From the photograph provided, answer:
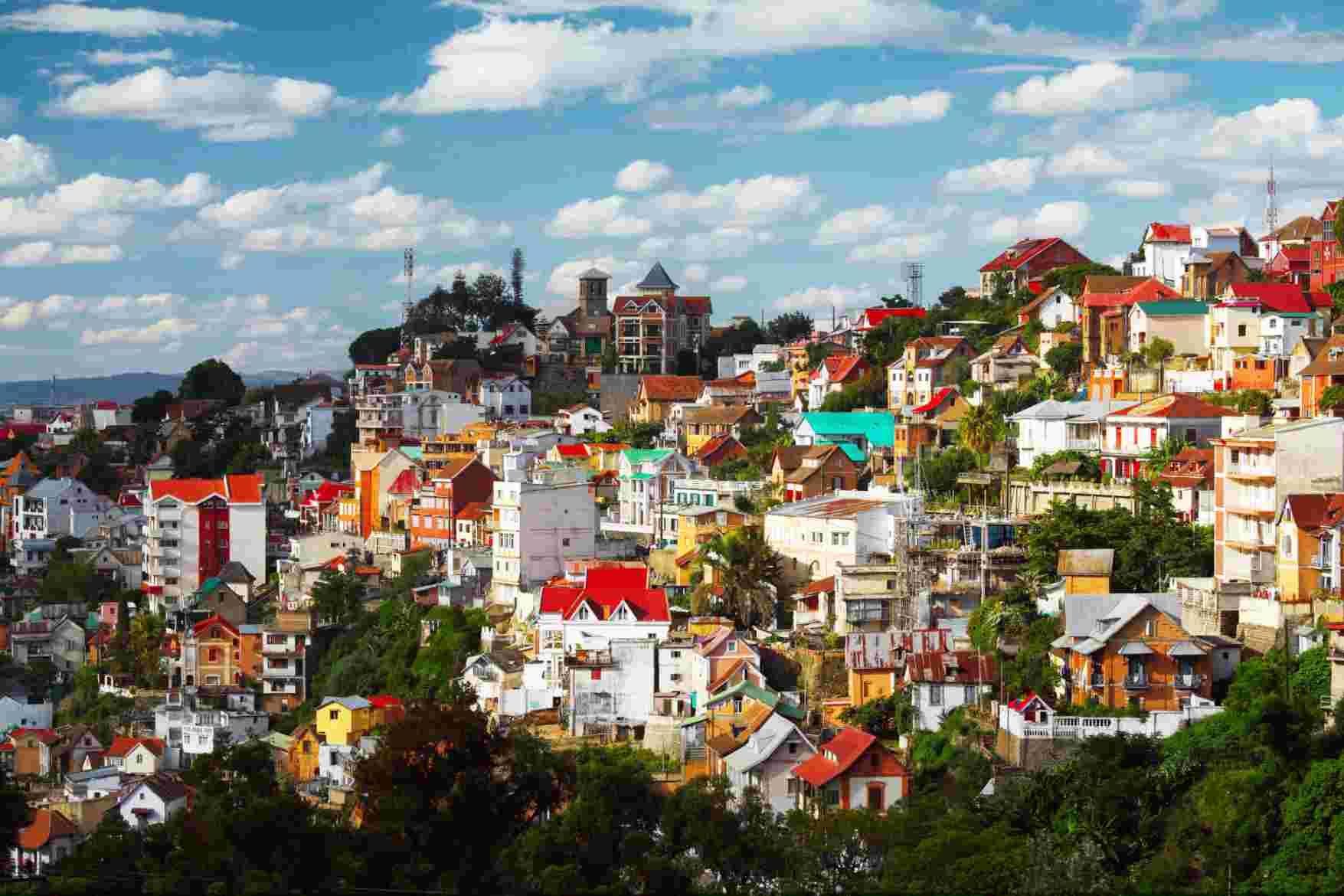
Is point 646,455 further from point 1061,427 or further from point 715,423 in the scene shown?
point 1061,427

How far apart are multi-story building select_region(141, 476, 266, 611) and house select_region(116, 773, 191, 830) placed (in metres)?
22.2

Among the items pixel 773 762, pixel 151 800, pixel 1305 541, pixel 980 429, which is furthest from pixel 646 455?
pixel 1305 541

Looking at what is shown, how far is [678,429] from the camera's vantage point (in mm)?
58406

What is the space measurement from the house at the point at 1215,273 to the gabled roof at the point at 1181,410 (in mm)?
10099

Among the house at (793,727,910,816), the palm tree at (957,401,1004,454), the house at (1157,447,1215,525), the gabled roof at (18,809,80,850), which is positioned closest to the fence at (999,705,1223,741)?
the house at (793,727,910,816)

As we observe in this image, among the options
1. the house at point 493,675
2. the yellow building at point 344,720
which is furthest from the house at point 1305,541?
the yellow building at point 344,720

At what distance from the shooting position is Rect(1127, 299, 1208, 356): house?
4553 centimetres

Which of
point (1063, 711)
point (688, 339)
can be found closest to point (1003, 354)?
point (1063, 711)

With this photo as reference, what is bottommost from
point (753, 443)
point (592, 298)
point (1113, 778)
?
point (1113, 778)

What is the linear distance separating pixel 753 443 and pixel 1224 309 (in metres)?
14.9

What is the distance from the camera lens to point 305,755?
1709 inches

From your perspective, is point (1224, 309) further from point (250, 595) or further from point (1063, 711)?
point (250, 595)

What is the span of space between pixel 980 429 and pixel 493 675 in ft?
38.9

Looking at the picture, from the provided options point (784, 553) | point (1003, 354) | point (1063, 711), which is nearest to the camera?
point (1063, 711)
